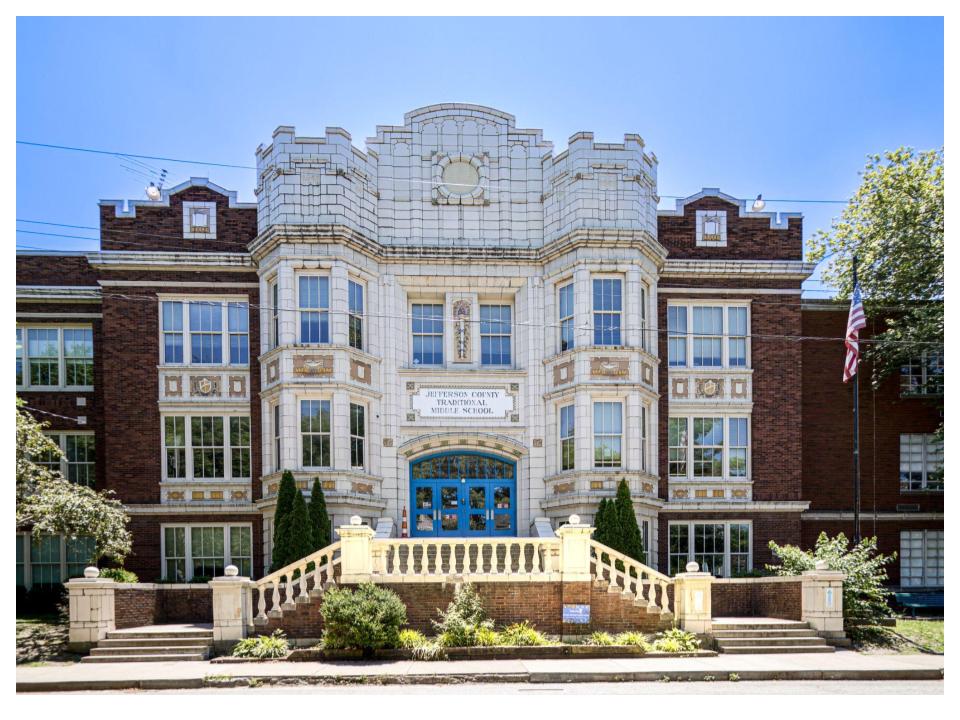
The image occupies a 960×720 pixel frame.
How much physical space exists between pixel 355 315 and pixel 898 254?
592 inches

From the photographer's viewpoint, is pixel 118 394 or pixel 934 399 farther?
pixel 934 399

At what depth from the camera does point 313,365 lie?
2078cm

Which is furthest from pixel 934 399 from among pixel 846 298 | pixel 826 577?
pixel 826 577

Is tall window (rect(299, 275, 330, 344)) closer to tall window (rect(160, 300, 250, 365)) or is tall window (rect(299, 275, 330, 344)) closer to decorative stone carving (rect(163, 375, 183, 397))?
tall window (rect(160, 300, 250, 365))

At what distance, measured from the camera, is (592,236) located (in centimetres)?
2127

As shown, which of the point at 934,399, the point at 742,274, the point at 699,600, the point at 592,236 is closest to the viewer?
the point at 699,600

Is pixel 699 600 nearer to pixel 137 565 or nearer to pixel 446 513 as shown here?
pixel 446 513

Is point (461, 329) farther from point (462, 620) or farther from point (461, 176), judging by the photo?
point (462, 620)

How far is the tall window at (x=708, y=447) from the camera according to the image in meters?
22.7

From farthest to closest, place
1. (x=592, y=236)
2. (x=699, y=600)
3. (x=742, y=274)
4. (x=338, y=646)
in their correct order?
1. (x=742, y=274)
2. (x=592, y=236)
3. (x=699, y=600)
4. (x=338, y=646)

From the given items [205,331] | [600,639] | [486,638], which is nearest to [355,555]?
→ [486,638]

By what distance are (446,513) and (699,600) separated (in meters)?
7.74

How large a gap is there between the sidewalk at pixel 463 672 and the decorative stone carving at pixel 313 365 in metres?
7.80

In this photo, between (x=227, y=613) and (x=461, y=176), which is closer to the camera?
(x=227, y=613)
